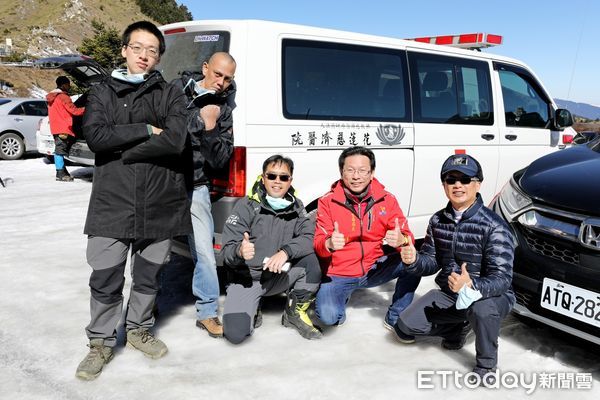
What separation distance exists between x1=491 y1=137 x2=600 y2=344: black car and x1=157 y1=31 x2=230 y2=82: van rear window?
2.10 meters

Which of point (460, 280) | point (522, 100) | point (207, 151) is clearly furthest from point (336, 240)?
point (522, 100)

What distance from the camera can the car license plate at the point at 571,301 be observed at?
2404 millimetres

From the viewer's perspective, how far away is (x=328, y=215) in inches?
122

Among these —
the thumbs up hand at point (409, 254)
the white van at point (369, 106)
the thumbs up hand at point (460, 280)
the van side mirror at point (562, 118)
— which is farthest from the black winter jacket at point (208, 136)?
the van side mirror at point (562, 118)

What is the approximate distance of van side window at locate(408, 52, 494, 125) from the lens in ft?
13.3

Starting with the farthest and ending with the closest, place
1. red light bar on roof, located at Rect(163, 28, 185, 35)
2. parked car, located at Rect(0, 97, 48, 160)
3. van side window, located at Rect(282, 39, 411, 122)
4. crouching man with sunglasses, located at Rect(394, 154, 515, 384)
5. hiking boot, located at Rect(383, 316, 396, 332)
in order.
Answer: parked car, located at Rect(0, 97, 48, 160), red light bar on roof, located at Rect(163, 28, 185, 35), van side window, located at Rect(282, 39, 411, 122), hiking boot, located at Rect(383, 316, 396, 332), crouching man with sunglasses, located at Rect(394, 154, 515, 384)

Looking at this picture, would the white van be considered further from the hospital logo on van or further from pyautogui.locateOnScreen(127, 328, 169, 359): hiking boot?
pyautogui.locateOnScreen(127, 328, 169, 359): hiking boot

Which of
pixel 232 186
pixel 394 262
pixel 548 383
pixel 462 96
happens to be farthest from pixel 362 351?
pixel 462 96

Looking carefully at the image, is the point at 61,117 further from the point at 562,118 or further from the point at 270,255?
the point at 562,118

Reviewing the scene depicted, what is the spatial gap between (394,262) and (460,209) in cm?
74

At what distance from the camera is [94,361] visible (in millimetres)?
2512

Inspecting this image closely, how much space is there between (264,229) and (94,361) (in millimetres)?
1182

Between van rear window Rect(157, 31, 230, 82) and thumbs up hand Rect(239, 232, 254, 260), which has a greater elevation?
van rear window Rect(157, 31, 230, 82)

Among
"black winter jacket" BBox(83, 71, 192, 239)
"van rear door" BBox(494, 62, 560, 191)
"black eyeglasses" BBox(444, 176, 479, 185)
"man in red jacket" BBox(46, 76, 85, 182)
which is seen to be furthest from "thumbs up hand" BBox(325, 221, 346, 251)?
"man in red jacket" BBox(46, 76, 85, 182)
